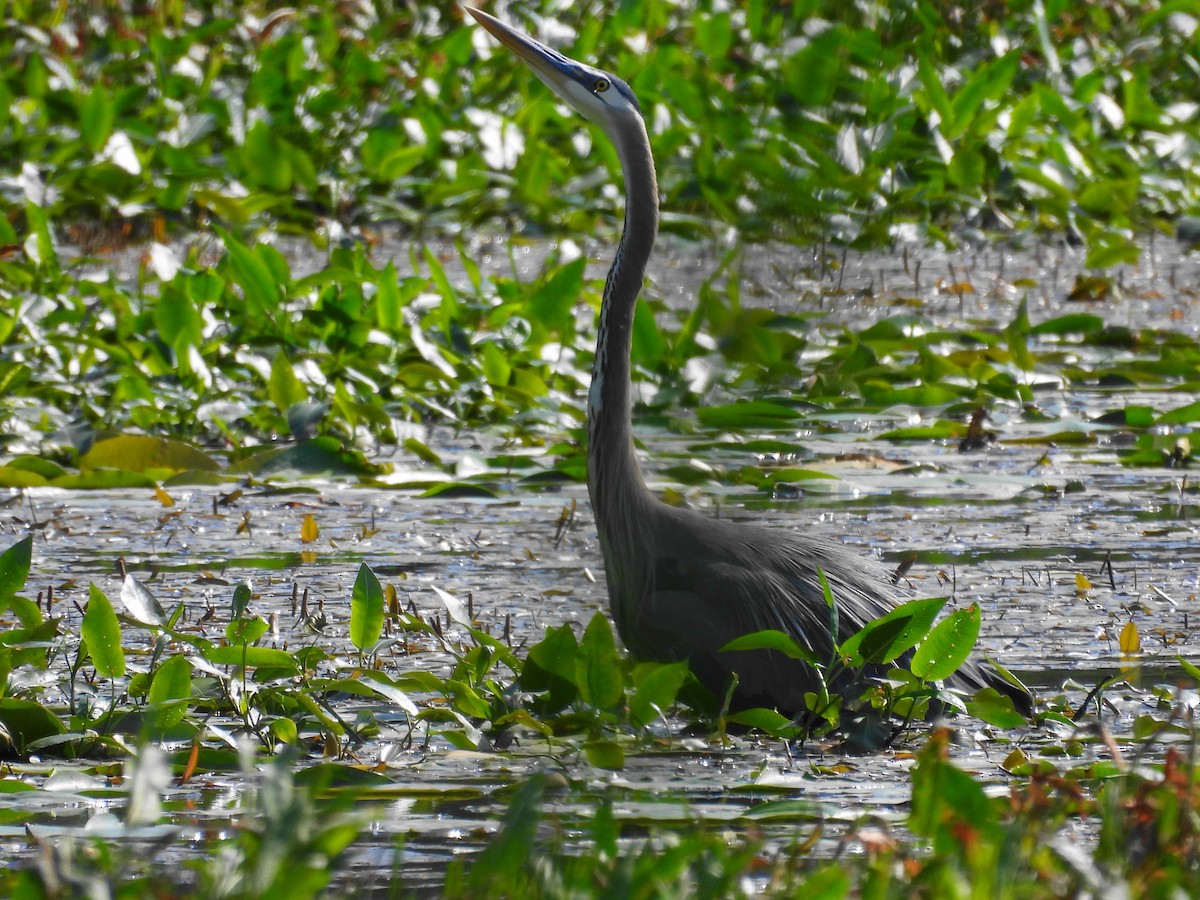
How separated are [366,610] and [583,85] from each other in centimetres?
146

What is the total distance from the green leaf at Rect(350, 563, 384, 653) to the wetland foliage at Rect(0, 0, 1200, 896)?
14mm

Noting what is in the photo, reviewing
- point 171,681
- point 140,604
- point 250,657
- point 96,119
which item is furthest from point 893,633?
point 96,119

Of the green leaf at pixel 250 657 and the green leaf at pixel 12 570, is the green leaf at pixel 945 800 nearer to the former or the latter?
the green leaf at pixel 250 657

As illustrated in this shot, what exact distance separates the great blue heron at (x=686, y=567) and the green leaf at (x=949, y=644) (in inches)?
15.4

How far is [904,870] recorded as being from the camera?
2594mm

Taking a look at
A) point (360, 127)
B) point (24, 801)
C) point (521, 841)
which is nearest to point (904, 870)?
point (521, 841)

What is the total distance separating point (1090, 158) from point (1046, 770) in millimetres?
6573

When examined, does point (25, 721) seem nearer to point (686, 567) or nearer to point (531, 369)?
point (686, 567)

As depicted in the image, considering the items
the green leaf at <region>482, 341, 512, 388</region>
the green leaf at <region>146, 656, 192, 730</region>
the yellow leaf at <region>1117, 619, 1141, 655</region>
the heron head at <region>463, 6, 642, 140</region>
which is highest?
the heron head at <region>463, 6, 642, 140</region>

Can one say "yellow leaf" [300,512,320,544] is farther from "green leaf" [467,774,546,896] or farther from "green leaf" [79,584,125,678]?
"green leaf" [467,774,546,896]

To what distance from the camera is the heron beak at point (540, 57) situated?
4.51 m

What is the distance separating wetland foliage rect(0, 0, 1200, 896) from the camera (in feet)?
9.27

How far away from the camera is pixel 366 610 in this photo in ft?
11.8

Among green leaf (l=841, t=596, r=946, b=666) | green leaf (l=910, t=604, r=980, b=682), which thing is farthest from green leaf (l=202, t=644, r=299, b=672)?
green leaf (l=910, t=604, r=980, b=682)
